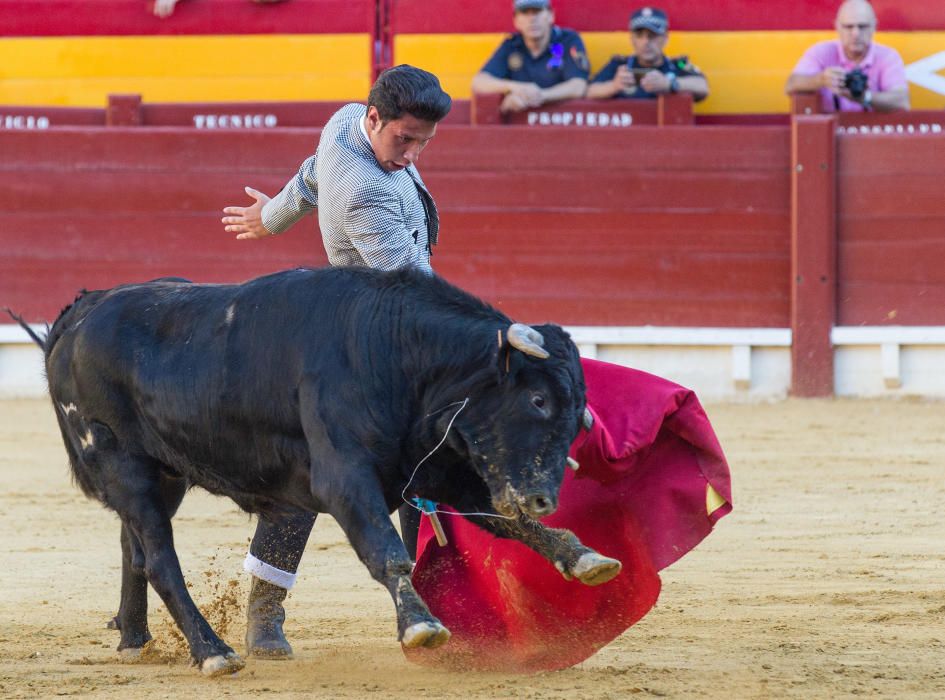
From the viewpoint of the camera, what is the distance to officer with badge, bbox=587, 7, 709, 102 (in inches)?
309

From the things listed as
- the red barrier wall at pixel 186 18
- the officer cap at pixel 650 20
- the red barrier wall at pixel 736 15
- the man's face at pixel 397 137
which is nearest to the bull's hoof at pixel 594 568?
the man's face at pixel 397 137

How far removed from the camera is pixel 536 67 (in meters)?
8.08

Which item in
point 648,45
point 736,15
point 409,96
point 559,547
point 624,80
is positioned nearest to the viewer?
point 559,547

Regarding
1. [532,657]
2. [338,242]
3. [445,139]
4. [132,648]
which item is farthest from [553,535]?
[445,139]

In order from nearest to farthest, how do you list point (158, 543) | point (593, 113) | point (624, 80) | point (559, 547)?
point (559, 547), point (158, 543), point (624, 80), point (593, 113)

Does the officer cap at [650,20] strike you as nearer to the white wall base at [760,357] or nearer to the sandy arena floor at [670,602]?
the white wall base at [760,357]

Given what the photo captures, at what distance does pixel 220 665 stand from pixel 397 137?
119 centimetres

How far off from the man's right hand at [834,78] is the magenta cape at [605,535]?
15.1 feet

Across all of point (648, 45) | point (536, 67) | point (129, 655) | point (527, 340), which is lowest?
point (129, 655)

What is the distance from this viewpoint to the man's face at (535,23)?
311 inches

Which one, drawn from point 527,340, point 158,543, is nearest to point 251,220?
point 158,543

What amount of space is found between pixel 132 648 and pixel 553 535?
1.10 m

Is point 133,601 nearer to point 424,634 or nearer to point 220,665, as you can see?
point 220,665

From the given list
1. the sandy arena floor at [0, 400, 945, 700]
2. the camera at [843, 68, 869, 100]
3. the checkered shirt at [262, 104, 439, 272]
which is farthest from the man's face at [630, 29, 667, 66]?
the checkered shirt at [262, 104, 439, 272]
